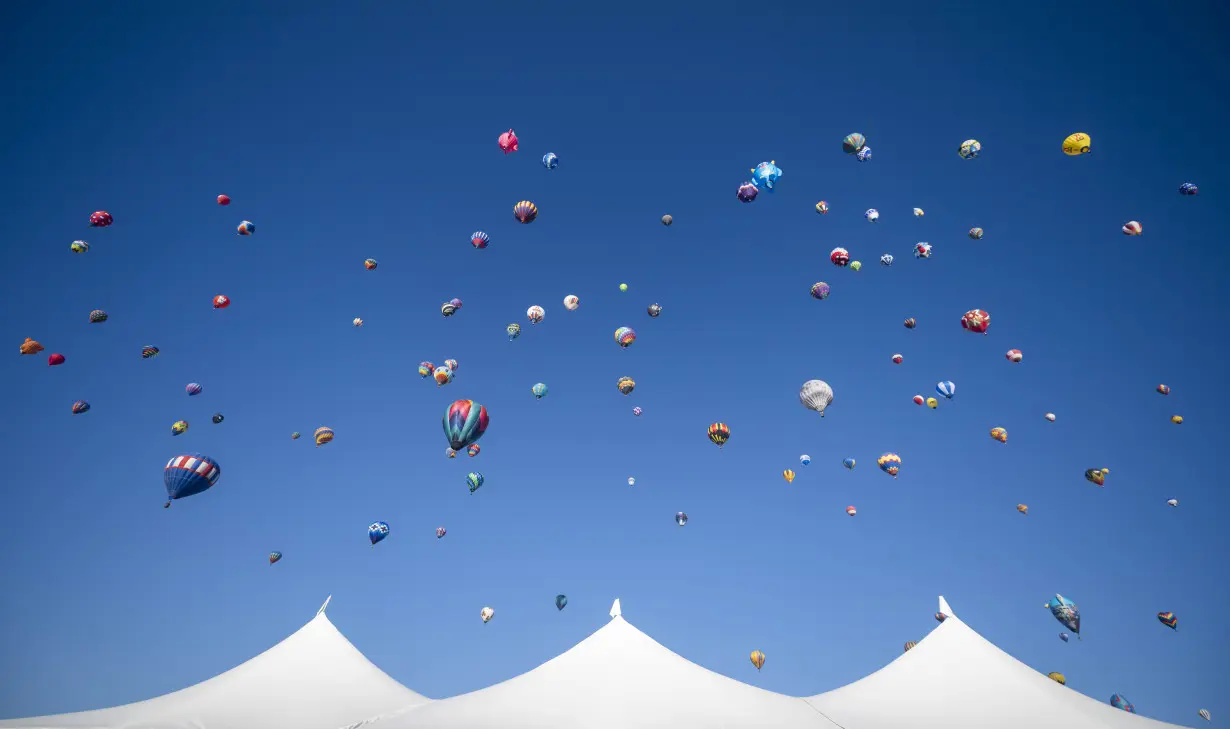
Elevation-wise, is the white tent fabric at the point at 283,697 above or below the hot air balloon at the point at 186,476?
below

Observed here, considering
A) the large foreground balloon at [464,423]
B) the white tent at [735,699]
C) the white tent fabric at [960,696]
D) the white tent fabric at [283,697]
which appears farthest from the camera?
the large foreground balloon at [464,423]

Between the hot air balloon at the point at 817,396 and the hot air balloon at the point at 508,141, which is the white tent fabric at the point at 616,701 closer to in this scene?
the hot air balloon at the point at 817,396

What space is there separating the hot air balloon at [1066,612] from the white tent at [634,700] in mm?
4898

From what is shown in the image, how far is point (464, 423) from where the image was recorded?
1280cm

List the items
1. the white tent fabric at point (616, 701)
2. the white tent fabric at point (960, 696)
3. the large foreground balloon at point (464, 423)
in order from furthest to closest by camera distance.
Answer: the large foreground balloon at point (464, 423), the white tent fabric at point (960, 696), the white tent fabric at point (616, 701)

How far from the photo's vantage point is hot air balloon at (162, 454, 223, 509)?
13672 mm

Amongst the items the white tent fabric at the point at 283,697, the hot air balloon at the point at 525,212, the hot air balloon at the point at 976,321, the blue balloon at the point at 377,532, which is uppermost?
the hot air balloon at the point at 525,212

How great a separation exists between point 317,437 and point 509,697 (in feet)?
40.3

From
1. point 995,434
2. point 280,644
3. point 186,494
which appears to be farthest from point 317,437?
point 995,434

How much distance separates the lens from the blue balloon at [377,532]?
53.9 feet

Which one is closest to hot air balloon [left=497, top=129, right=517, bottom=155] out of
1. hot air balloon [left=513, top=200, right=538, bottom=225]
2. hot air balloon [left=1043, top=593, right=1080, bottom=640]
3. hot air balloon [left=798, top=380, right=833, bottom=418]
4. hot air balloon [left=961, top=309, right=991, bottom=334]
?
hot air balloon [left=513, top=200, right=538, bottom=225]

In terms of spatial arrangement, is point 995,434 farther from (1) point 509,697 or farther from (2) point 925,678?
(1) point 509,697

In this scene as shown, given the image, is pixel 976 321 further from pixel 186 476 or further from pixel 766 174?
A: pixel 186 476

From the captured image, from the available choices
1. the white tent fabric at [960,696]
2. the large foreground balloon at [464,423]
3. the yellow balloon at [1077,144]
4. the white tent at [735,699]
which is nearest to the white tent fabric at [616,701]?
the white tent at [735,699]
